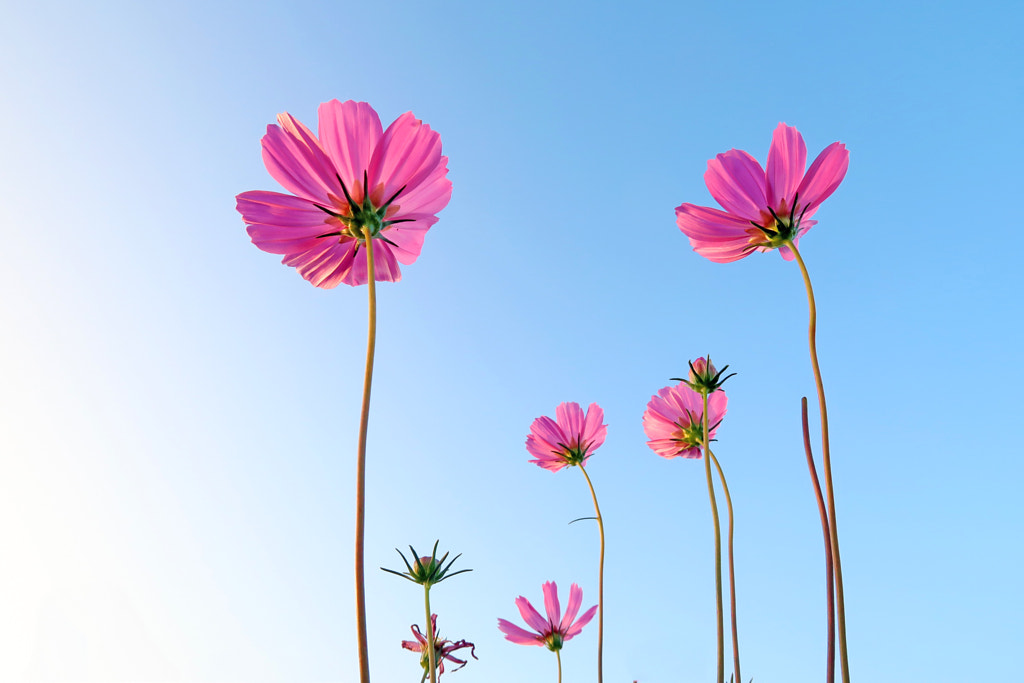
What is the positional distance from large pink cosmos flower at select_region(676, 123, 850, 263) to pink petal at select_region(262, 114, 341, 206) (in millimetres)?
710

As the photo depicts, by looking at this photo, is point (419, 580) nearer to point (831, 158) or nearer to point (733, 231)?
point (733, 231)

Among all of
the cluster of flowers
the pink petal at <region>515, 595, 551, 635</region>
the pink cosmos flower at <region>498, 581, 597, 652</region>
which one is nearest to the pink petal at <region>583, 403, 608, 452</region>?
the pink cosmos flower at <region>498, 581, 597, 652</region>

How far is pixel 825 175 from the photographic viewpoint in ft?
4.10

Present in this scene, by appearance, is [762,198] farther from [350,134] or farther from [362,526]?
[362,526]

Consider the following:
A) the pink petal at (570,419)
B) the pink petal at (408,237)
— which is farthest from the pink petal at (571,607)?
the pink petal at (408,237)

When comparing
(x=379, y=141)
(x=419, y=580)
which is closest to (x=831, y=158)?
(x=379, y=141)

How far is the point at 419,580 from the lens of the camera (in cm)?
164

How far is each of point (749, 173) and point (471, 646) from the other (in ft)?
5.61

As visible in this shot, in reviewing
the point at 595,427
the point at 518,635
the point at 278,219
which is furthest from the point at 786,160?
the point at 518,635

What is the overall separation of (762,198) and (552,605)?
190cm

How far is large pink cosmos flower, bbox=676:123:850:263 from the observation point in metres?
1.26

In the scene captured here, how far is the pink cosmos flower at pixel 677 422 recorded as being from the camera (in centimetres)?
206

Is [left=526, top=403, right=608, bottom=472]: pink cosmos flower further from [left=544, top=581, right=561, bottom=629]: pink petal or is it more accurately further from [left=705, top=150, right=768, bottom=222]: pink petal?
[left=705, top=150, right=768, bottom=222]: pink petal

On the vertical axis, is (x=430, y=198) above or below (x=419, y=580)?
above
